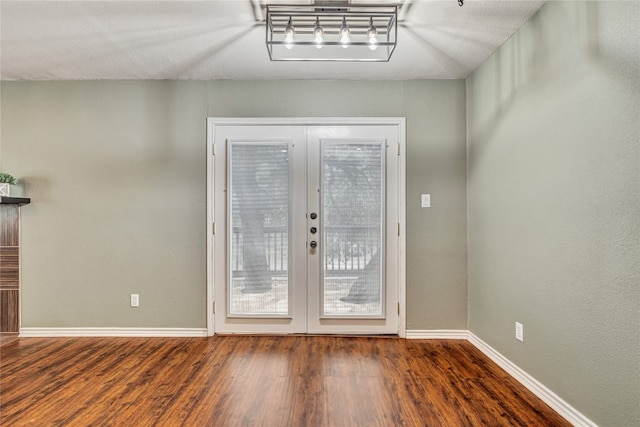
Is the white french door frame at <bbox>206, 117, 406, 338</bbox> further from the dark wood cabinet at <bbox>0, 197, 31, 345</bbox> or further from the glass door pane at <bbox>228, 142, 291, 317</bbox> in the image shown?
the dark wood cabinet at <bbox>0, 197, 31, 345</bbox>

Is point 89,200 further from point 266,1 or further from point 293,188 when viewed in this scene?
point 266,1

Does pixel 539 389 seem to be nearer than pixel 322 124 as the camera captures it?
Yes

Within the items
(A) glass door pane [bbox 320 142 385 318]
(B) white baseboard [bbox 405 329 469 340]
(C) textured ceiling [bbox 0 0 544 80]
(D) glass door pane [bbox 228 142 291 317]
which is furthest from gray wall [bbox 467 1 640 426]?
(D) glass door pane [bbox 228 142 291 317]

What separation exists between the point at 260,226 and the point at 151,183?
112 centimetres

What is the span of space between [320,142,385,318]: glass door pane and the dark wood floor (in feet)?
1.38

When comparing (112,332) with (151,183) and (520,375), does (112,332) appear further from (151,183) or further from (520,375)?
(520,375)

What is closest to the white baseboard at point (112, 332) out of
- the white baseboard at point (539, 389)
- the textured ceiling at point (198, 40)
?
the textured ceiling at point (198, 40)

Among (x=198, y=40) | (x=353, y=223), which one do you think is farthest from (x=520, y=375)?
Result: (x=198, y=40)

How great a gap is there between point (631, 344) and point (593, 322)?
0.67 ft

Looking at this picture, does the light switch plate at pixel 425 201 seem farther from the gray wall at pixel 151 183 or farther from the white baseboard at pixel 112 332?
the white baseboard at pixel 112 332

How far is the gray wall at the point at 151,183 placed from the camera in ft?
11.0

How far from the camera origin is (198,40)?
8.65ft

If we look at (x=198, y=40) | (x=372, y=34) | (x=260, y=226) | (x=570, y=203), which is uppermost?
(x=198, y=40)

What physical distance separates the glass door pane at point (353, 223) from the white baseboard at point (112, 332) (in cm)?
130
